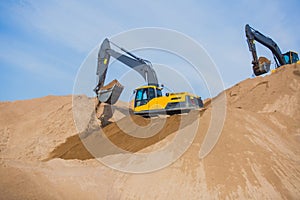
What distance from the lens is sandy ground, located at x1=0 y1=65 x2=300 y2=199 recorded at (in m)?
5.74

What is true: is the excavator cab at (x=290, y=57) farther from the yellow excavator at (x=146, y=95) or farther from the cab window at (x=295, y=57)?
the yellow excavator at (x=146, y=95)

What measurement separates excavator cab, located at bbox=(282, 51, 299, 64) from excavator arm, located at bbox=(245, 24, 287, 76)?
1.42 feet

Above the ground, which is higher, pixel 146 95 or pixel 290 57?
pixel 290 57

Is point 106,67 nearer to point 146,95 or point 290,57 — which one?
point 146,95

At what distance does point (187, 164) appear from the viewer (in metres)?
6.64

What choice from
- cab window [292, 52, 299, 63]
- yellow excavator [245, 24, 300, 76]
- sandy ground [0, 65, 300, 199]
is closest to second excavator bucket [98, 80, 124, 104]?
sandy ground [0, 65, 300, 199]

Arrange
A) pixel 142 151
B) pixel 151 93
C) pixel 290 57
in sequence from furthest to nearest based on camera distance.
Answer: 1. pixel 290 57
2. pixel 151 93
3. pixel 142 151

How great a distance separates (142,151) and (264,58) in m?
13.6

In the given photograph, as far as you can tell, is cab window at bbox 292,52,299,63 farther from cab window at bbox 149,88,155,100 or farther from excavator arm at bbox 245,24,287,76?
cab window at bbox 149,88,155,100

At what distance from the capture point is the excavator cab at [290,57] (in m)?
19.0

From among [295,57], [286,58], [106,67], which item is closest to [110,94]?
[106,67]

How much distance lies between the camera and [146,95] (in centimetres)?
1177

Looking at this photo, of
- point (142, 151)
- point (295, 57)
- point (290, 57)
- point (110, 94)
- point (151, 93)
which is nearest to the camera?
point (142, 151)

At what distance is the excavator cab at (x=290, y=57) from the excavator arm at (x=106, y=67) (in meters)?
11.3
